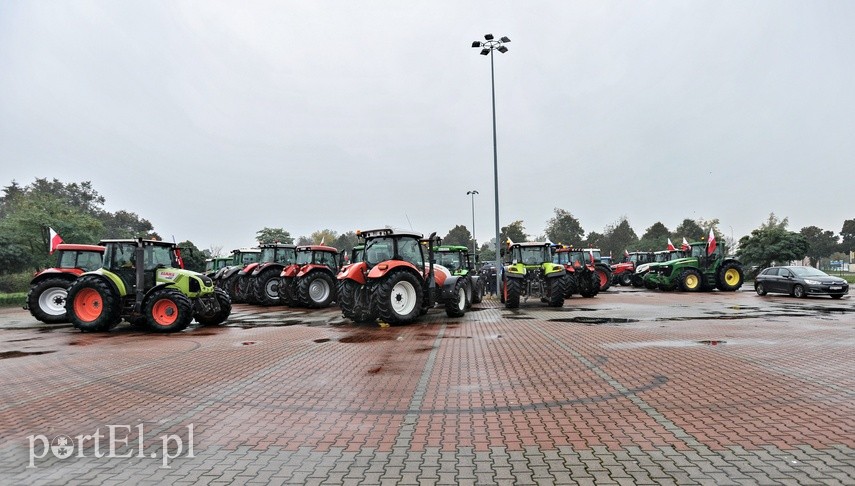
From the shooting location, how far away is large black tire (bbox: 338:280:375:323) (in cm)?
1251

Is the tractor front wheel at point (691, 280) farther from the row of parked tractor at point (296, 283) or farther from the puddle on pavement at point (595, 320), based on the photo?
the puddle on pavement at point (595, 320)

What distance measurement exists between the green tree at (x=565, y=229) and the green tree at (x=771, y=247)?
39387mm

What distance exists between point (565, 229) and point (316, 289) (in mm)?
67493

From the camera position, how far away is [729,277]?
24203 millimetres

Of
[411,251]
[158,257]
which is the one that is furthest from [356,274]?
[158,257]

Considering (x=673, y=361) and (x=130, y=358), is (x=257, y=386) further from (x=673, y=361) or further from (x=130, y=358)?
(x=673, y=361)

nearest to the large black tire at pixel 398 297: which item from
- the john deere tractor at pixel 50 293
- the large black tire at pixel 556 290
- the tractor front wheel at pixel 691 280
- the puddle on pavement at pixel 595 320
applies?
the puddle on pavement at pixel 595 320

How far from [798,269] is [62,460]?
77.7 ft

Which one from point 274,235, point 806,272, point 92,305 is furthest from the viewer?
point 274,235

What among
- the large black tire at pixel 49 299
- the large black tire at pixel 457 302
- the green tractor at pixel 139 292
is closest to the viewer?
the green tractor at pixel 139 292

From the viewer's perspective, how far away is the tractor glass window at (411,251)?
13.3 meters

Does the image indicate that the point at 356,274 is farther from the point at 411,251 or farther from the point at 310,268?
the point at 310,268

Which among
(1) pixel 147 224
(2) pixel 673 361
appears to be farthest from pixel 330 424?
(1) pixel 147 224

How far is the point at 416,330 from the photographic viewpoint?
38.3 feet
